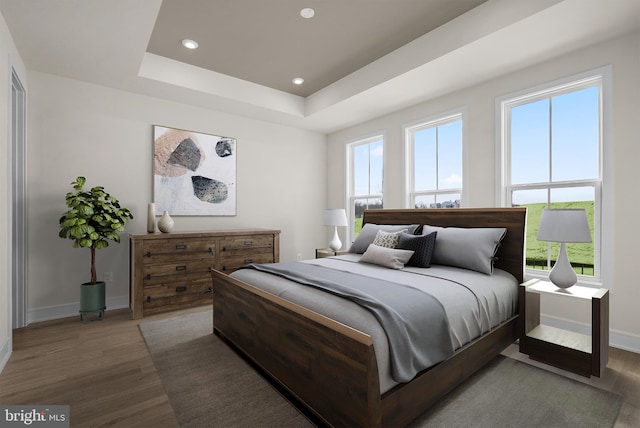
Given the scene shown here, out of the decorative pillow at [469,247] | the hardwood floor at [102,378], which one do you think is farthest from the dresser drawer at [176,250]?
the decorative pillow at [469,247]

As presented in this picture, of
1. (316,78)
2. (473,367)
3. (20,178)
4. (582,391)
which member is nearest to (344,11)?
(316,78)

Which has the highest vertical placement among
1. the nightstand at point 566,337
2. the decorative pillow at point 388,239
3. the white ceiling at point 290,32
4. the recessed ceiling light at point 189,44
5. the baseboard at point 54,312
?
the white ceiling at point 290,32

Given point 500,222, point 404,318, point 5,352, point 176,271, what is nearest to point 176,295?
point 176,271

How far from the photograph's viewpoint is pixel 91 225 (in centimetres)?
322

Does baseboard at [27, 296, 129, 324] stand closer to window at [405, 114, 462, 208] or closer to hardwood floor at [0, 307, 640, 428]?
hardwood floor at [0, 307, 640, 428]

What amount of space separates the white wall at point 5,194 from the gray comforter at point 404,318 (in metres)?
2.21

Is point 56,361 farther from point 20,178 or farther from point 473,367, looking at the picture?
point 473,367

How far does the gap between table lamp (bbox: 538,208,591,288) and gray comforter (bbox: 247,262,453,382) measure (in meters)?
1.21

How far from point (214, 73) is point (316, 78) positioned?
129 cm

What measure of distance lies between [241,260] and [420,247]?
7.56 feet

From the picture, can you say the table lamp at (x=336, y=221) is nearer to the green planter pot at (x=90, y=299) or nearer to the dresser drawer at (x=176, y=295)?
the dresser drawer at (x=176, y=295)

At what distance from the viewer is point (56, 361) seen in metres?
2.39

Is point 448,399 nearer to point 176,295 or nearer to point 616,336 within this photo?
point 616,336

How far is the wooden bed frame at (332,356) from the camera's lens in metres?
1.38
